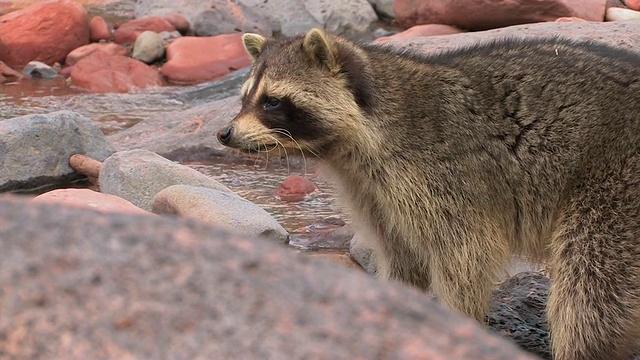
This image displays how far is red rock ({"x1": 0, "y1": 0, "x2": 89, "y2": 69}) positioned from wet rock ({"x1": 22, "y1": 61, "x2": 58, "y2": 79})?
40cm

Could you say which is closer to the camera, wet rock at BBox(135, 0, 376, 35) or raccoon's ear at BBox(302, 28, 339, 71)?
raccoon's ear at BBox(302, 28, 339, 71)

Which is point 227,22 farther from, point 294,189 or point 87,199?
point 87,199

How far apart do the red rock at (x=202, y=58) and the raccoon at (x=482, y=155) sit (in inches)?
254

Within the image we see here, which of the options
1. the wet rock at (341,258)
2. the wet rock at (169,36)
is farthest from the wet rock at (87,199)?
the wet rock at (169,36)

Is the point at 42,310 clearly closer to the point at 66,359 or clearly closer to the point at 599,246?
the point at 66,359

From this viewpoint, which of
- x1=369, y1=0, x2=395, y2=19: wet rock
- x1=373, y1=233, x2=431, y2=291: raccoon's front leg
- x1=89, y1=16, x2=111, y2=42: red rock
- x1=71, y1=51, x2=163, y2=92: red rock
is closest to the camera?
x1=373, y1=233, x2=431, y2=291: raccoon's front leg

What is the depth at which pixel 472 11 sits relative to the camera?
32.0 feet

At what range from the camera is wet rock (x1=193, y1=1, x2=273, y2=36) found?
11.7 metres

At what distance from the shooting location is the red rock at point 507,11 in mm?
9562

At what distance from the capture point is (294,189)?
6191mm

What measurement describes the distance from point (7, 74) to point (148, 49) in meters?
1.49

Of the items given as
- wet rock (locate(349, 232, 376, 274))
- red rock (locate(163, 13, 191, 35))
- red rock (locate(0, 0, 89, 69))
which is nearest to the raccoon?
wet rock (locate(349, 232, 376, 274))

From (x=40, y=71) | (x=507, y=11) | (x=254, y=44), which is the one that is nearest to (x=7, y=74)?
(x=40, y=71)

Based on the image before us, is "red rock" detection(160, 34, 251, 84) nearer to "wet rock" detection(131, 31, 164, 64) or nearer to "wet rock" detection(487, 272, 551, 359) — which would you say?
"wet rock" detection(131, 31, 164, 64)
